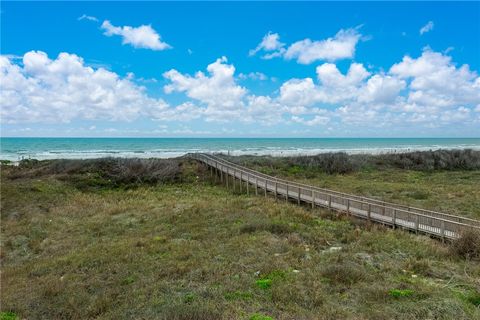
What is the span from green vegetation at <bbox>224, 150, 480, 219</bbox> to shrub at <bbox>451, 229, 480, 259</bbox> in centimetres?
1155

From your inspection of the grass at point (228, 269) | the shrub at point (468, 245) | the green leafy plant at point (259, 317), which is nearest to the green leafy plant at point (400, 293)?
the grass at point (228, 269)

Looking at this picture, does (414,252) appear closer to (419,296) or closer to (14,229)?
(419,296)

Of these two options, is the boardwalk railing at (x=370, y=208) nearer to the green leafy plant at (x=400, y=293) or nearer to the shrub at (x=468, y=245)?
the shrub at (x=468, y=245)

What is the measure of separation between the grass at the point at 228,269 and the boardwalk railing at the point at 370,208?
0.75 m

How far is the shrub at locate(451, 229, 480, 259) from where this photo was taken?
35.1 feet

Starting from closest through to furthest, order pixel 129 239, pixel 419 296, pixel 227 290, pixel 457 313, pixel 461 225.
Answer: pixel 457 313
pixel 419 296
pixel 227 290
pixel 461 225
pixel 129 239

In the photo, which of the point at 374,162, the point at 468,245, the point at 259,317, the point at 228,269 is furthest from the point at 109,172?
the point at 374,162

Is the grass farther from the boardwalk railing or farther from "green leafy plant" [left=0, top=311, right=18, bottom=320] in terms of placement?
the boardwalk railing

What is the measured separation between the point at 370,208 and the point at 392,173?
24939mm

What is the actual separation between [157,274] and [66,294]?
2.25m

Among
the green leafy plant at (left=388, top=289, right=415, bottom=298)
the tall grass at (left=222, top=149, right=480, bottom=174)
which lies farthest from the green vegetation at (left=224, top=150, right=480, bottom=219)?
the green leafy plant at (left=388, top=289, right=415, bottom=298)

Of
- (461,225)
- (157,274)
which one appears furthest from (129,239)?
(461,225)

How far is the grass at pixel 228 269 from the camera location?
7.59 m

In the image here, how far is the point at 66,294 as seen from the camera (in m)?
9.10
